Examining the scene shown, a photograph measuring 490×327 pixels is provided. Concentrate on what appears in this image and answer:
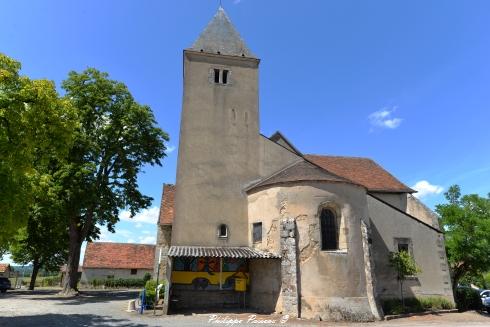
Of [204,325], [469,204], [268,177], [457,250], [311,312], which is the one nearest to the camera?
[204,325]

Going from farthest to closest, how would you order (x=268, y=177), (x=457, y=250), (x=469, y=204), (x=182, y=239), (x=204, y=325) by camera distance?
(x=469, y=204)
(x=457, y=250)
(x=268, y=177)
(x=182, y=239)
(x=204, y=325)

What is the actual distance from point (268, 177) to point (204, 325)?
950cm

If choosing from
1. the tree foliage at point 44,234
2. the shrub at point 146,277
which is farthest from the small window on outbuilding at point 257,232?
the shrub at point 146,277

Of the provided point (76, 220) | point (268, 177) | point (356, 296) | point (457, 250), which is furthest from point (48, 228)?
point (457, 250)

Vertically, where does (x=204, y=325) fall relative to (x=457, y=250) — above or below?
below

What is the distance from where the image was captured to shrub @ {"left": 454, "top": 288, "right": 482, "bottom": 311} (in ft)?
75.7

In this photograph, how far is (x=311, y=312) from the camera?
16.2 meters

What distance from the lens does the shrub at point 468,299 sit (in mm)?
23062

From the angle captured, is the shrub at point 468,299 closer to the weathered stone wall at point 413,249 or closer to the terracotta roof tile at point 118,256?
the weathered stone wall at point 413,249

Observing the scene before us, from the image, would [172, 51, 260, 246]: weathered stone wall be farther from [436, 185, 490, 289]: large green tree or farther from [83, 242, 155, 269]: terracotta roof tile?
[83, 242, 155, 269]: terracotta roof tile

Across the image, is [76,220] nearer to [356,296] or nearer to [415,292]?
[356,296]

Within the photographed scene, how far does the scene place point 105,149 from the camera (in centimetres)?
2772

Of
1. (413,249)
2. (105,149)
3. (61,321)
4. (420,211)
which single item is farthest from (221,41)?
(61,321)

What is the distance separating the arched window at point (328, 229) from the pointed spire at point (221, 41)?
11.9m
